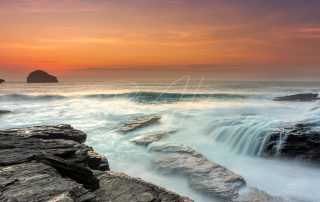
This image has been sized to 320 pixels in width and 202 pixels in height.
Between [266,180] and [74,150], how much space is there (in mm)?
6257

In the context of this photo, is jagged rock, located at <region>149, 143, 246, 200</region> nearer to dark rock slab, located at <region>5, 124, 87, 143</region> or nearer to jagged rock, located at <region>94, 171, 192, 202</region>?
jagged rock, located at <region>94, 171, 192, 202</region>

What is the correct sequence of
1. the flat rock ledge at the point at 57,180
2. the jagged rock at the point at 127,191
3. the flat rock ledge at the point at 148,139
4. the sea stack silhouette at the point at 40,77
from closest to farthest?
the flat rock ledge at the point at 57,180 → the jagged rock at the point at 127,191 → the flat rock ledge at the point at 148,139 → the sea stack silhouette at the point at 40,77

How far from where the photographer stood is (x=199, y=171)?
9.90 meters

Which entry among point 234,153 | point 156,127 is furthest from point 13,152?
point 156,127

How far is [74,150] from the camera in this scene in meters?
7.30

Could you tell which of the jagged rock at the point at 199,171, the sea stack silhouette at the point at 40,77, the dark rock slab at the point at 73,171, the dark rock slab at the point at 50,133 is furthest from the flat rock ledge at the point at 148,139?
the sea stack silhouette at the point at 40,77

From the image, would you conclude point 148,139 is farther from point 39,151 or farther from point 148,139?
point 39,151

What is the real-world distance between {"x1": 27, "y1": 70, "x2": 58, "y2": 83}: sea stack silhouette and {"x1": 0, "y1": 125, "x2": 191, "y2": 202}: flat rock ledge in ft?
556

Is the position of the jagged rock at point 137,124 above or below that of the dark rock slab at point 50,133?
below

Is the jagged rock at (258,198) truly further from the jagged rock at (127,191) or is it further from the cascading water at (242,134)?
the cascading water at (242,134)

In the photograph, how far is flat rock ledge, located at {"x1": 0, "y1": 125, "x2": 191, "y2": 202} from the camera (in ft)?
15.9

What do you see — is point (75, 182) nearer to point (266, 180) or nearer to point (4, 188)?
point (4, 188)

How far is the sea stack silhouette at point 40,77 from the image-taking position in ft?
545

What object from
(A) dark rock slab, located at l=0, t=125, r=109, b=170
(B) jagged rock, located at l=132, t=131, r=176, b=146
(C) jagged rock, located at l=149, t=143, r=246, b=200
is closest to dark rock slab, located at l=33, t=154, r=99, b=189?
(A) dark rock slab, located at l=0, t=125, r=109, b=170
